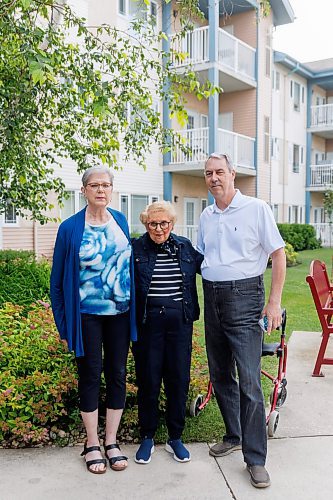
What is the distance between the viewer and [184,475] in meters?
3.31

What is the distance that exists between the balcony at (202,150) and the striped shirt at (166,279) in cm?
1399

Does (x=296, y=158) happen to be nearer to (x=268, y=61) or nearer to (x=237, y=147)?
(x=268, y=61)

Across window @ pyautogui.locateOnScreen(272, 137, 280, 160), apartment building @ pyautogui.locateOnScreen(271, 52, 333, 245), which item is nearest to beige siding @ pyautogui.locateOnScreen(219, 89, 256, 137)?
apartment building @ pyautogui.locateOnScreen(271, 52, 333, 245)

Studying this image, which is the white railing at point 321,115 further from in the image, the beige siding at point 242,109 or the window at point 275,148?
the beige siding at point 242,109

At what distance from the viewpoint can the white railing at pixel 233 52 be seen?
746 inches

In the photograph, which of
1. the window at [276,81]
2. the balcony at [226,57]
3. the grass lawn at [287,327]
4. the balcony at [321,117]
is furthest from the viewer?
the balcony at [321,117]

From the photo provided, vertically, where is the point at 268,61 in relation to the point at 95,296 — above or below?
above

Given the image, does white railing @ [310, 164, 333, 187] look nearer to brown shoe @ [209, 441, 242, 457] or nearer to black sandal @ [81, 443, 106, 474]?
brown shoe @ [209, 441, 242, 457]

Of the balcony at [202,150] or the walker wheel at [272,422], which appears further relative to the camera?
the balcony at [202,150]

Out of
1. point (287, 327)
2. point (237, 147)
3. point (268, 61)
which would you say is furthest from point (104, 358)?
point (268, 61)

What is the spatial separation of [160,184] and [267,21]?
9.75 meters

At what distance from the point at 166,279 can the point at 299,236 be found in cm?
2090

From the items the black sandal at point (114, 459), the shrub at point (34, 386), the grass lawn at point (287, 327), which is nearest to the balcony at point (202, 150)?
the grass lawn at point (287, 327)

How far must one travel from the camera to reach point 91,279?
3330 millimetres
